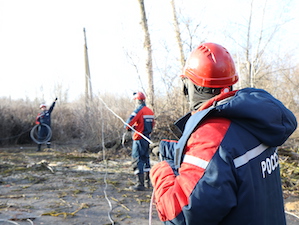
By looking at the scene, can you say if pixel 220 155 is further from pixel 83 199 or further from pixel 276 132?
pixel 83 199

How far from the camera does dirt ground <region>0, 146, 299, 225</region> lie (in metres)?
4.80

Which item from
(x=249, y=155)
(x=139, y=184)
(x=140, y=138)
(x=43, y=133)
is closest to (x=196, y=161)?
(x=249, y=155)

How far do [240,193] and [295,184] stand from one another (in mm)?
6188

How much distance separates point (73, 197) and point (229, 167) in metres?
5.33

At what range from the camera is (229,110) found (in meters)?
1.39

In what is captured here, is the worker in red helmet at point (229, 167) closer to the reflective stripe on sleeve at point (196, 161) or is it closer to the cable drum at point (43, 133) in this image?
the reflective stripe on sleeve at point (196, 161)

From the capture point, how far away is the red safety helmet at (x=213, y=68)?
5.76 feet

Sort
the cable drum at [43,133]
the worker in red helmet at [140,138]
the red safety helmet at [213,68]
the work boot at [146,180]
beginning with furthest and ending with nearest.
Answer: the cable drum at [43,133]
the work boot at [146,180]
the worker in red helmet at [140,138]
the red safety helmet at [213,68]

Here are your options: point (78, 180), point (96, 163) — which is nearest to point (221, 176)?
point (78, 180)

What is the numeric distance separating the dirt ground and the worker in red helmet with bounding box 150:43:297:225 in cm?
250

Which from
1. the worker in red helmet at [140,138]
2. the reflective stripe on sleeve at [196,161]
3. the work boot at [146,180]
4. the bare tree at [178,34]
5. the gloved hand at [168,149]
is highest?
the bare tree at [178,34]

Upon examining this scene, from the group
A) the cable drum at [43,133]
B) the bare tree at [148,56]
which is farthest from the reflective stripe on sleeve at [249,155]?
the cable drum at [43,133]

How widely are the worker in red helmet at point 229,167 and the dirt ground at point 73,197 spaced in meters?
2.50

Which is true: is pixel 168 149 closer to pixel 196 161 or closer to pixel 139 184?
pixel 196 161
